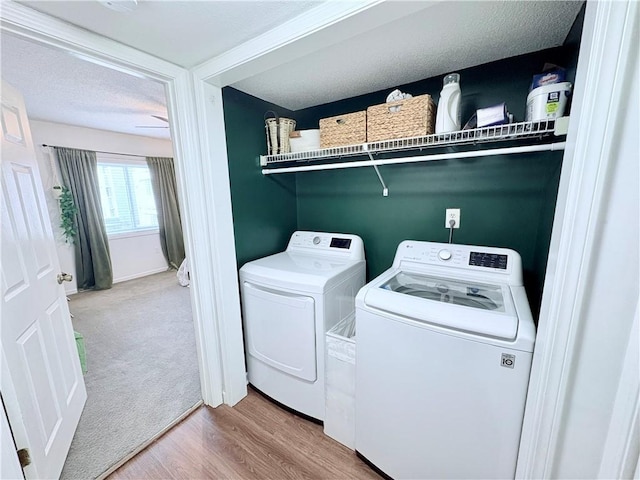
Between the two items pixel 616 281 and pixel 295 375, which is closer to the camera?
pixel 616 281

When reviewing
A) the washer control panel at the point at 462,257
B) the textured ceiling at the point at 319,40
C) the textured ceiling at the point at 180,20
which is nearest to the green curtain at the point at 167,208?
the textured ceiling at the point at 319,40

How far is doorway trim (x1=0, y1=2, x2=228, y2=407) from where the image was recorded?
101cm

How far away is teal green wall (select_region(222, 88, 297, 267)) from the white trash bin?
0.87m

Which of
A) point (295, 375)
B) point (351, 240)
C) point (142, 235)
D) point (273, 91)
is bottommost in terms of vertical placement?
point (295, 375)

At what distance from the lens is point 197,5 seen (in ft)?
3.24

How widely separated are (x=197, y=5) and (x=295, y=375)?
1876 millimetres

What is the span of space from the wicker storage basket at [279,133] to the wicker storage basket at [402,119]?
64cm

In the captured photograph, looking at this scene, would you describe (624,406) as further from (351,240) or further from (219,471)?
(219,471)

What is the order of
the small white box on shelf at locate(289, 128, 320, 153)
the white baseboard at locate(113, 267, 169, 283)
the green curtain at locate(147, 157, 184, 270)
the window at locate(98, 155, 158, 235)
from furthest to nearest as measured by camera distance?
the green curtain at locate(147, 157, 184, 270) < the white baseboard at locate(113, 267, 169, 283) < the window at locate(98, 155, 158, 235) < the small white box on shelf at locate(289, 128, 320, 153)

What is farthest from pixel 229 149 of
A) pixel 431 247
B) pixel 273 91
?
pixel 431 247

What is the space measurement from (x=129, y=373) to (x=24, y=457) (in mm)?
1128

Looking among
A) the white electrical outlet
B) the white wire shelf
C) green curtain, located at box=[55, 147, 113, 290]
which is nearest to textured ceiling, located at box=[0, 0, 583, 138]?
the white wire shelf

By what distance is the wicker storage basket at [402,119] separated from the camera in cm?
138

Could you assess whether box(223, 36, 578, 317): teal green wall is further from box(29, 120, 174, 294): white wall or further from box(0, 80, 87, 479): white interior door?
box(29, 120, 174, 294): white wall
